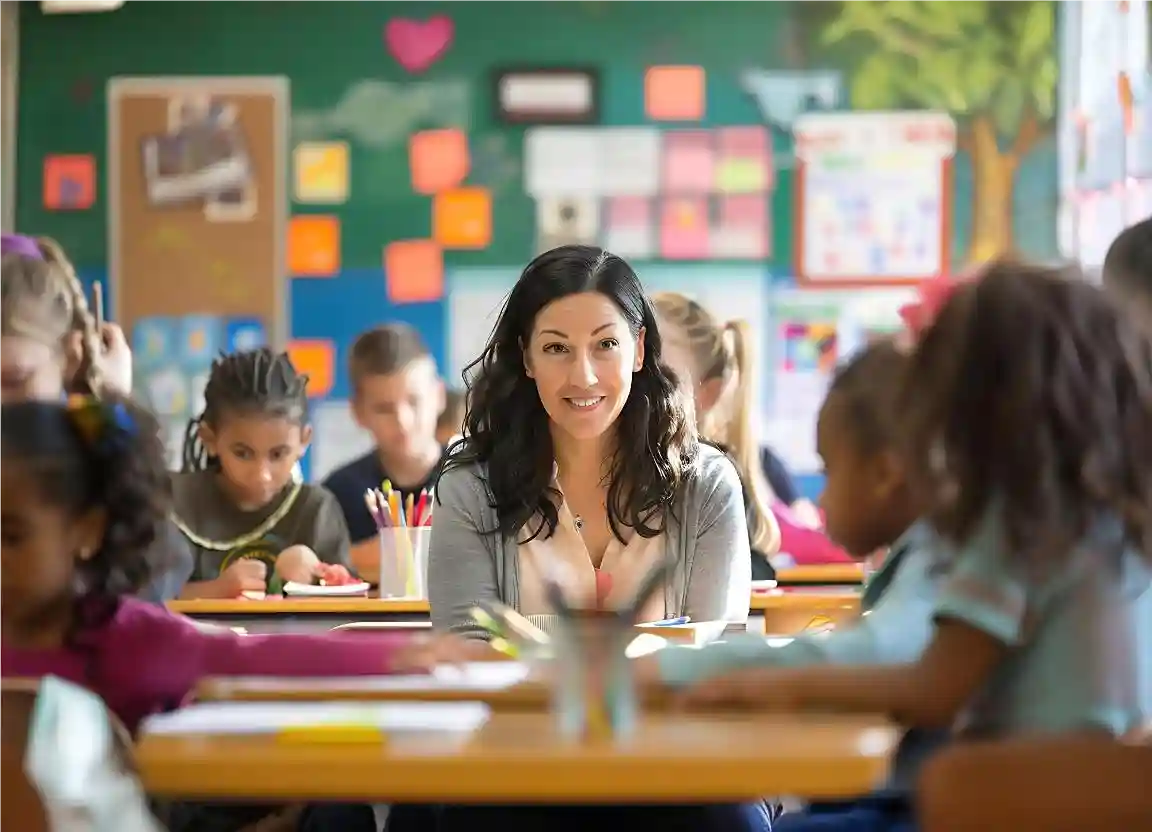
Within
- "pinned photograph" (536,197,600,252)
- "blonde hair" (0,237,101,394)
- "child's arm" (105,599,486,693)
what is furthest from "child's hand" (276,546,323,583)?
"pinned photograph" (536,197,600,252)

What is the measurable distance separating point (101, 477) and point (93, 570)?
101 mm

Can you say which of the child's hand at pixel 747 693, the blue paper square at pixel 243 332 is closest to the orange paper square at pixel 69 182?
the blue paper square at pixel 243 332

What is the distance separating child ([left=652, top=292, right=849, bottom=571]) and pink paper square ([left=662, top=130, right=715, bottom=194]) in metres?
1.79

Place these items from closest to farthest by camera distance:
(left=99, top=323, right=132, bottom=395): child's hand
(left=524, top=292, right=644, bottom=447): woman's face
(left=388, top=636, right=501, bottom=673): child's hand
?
(left=388, top=636, right=501, bottom=673): child's hand, (left=524, top=292, right=644, bottom=447): woman's face, (left=99, top=323, right=132, bottom=395): child's hand

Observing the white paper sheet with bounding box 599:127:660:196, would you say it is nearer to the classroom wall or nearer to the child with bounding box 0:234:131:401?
the classroom wall

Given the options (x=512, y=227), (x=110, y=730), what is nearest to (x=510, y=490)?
(x=110, y=730)

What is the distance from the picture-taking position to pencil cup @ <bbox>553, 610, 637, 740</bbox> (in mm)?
1471

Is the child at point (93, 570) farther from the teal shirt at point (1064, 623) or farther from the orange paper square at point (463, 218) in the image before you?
the orange paper square at point (463, 218)

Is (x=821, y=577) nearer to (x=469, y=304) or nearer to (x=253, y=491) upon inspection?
(x=253, y=491)

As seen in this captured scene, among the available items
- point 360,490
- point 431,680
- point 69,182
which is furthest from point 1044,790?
point 69,182

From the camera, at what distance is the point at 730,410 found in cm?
414

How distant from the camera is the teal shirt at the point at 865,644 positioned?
1745mm

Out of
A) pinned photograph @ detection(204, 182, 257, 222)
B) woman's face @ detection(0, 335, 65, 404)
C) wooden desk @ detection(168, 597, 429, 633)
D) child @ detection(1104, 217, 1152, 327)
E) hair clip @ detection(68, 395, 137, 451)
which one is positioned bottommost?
wooden desk @ detection(168, 597, 429, 633)

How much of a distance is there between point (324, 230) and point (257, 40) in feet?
2.41
